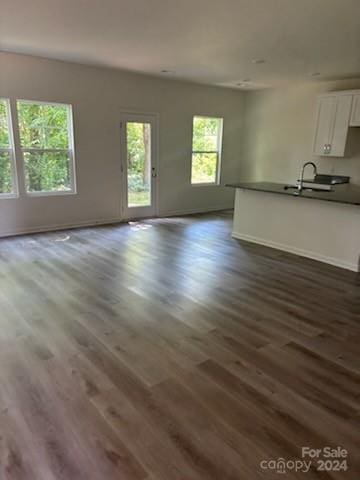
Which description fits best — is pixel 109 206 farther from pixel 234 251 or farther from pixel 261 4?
pixel 261 4

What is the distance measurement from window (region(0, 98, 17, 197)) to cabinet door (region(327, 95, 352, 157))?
539 centimetres

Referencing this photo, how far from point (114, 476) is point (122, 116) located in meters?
5.88

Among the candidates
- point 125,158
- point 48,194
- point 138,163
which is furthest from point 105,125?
point 48,194

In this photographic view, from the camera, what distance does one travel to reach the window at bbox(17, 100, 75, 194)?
5.50 metres

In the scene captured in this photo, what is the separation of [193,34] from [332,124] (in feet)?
11.5

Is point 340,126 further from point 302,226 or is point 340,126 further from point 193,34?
point 193,34

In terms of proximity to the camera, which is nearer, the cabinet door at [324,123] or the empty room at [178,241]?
the empty room at [178,241]

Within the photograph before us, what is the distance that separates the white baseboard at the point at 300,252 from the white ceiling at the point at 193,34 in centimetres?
260

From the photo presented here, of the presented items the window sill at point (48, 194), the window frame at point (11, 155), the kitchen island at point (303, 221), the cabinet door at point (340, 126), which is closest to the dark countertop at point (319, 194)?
the kitchen island at point (303, 221)

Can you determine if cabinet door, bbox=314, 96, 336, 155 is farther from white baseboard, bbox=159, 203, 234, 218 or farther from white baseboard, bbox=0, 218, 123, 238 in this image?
white baseboard, bbox=0, 218, 123, 238

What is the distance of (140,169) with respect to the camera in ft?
22.7

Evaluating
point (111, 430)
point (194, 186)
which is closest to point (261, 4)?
point (111, 430)

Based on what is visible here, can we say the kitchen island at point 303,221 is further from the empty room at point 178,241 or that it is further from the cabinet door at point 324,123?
the cabinet door at point 324,123

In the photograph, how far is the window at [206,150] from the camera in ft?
25.3
